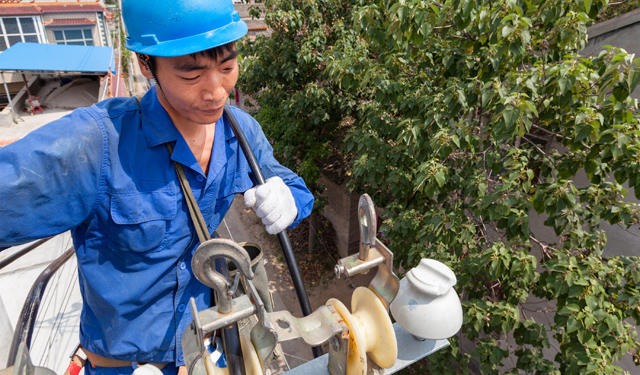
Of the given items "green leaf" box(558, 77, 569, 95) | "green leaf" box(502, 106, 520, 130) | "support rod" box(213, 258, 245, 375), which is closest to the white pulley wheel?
"support rod" box(213, 258, 245, 375)

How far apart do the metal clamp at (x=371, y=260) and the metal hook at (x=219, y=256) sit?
14.6 inches

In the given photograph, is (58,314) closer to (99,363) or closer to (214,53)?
(99,363)

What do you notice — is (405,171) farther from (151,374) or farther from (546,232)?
(151,374)

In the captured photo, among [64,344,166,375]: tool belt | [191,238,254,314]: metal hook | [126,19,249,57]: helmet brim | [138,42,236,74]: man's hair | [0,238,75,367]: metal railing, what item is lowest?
[64,344,166,375]: tool belt

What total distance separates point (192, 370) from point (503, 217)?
2.70m

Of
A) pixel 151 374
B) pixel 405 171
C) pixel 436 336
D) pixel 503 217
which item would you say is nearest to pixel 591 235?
pixel 503 217

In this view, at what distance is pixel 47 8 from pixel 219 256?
20.1 m

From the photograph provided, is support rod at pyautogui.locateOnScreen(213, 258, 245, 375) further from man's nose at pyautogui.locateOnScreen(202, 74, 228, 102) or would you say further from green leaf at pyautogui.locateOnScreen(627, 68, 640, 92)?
green leaf at pyautogui.locateOnScreen(627, 68, 640, 92)

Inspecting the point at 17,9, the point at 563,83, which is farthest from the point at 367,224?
the point at 17,9

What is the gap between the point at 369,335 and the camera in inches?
45.4

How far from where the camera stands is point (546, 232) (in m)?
4.41

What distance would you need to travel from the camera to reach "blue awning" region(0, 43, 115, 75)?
12188mm

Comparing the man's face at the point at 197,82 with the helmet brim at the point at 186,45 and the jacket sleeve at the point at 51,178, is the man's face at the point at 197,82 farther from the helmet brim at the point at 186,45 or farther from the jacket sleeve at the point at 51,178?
the jacket sleeve at the point at 51,178

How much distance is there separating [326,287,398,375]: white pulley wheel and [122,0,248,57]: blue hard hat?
100 cm
